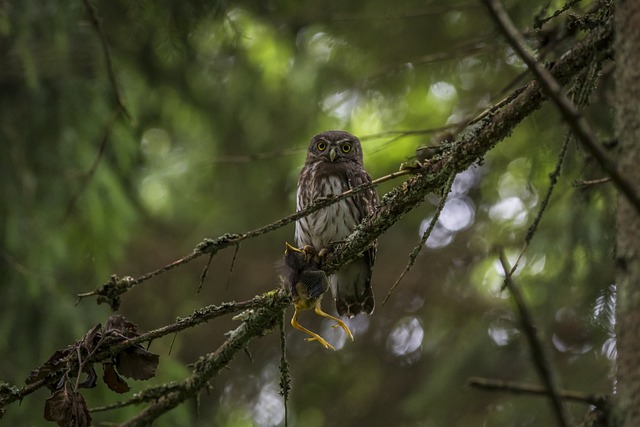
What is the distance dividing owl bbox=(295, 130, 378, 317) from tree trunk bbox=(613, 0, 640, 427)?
8.31 ft

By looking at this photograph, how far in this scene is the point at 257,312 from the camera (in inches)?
110

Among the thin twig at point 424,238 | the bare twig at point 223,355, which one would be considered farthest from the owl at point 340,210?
the thin twig at point 424,238

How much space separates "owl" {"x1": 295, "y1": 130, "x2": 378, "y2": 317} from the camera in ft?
14.8

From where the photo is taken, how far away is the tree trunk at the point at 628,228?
5.28 ft

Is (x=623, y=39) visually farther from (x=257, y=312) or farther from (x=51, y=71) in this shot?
(x=51, y=71)

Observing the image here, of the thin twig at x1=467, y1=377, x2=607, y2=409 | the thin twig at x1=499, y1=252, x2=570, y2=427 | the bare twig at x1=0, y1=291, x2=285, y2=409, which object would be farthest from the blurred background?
the thin twig at x1=499, y1=252, x2=570, y2=427

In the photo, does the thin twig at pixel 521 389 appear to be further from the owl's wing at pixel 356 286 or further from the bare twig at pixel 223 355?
the owl's wing at pixel 356 286

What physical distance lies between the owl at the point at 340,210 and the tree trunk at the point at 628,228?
253cm

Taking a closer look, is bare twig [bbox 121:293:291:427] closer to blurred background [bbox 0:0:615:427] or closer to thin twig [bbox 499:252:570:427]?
blurred background [bbox 0:0:615:427]

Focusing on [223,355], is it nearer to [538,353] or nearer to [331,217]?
[538,353]

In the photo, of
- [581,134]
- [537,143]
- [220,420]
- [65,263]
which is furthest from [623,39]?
[220,420]

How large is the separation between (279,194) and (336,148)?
2.83m

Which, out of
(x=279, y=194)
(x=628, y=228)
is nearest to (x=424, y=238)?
(x=628, y=228)

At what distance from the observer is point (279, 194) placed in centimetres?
794
